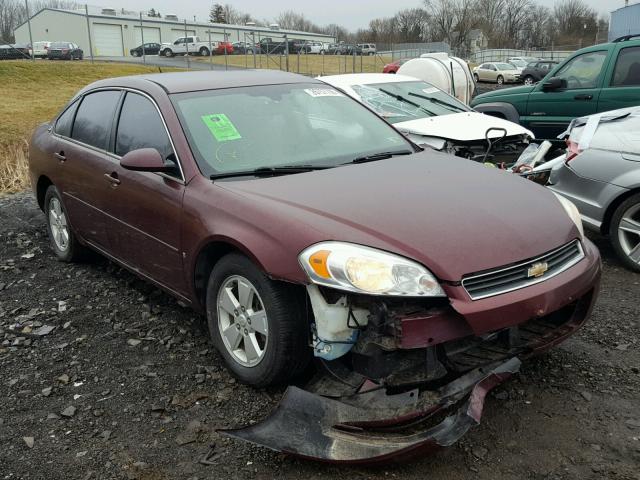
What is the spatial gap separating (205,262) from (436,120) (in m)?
4.71

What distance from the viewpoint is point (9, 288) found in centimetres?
504

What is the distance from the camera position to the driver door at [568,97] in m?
8.29

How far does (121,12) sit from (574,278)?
188ft

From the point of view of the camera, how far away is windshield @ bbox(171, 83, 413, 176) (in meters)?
3.70

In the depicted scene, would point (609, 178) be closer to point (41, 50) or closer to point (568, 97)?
point (568, 97)

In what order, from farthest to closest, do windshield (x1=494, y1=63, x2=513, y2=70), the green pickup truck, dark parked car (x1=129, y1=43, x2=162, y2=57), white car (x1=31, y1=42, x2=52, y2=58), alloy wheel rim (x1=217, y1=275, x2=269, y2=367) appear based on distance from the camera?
dark parked car (x1=129, y1=43, x2=162, y2=57), white car (x1=31, y1=42, x2=52, y2=58), windshield (x1=494, y1=63, x2=513, y2=70), the green pickup truck, alloy wheel rim (x1=217, y1=275, x2=269, y2=367)

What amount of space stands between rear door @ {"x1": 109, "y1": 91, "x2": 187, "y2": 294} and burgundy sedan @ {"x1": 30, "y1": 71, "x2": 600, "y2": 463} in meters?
0.02

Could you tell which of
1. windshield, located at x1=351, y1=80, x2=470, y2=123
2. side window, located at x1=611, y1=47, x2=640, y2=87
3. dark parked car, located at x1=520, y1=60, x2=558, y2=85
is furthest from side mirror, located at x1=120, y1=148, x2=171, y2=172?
dark parked car, located at x1=520, y1=60, x2=558, y2=85

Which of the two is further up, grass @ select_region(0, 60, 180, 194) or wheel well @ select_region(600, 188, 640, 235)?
wheel well @ select_region(600, 188, 640, 235)

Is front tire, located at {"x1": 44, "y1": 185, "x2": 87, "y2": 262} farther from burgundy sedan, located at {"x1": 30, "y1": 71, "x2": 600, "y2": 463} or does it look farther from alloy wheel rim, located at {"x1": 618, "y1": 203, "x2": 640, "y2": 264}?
alloy wheel rim, located at {"x1": 618, "y1": 203, "x2": 640, "y2": 264}

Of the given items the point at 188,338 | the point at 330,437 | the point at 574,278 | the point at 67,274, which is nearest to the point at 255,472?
the point at 330,437

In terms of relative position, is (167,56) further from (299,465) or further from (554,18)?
(554,18)

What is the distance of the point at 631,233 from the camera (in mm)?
5090

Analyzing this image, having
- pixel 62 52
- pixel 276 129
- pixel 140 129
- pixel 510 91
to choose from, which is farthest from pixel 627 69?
pixel 62 52
